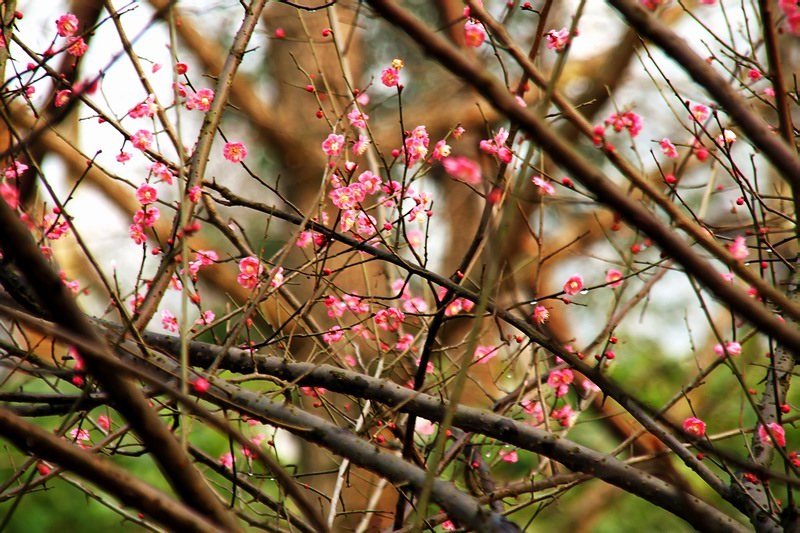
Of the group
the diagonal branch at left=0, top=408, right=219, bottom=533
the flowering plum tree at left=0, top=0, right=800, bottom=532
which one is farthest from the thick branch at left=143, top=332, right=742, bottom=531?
the diagonal branch at left=0, top=408, right=219, bottom=533

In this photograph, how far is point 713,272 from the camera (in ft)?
3.44

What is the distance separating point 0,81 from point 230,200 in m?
0.73

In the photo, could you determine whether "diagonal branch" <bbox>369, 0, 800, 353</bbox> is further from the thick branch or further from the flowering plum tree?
the thick branch

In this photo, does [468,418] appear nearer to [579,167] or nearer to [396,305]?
[579,167]

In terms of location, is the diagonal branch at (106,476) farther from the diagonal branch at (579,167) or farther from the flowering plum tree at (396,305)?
the diagonal branch at (579,167)

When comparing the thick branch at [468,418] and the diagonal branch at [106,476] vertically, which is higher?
the thick branch at [468,418]

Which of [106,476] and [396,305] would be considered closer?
[106,476]

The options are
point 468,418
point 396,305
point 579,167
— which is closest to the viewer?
point 579,167

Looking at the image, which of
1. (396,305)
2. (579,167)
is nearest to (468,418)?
(579,167)

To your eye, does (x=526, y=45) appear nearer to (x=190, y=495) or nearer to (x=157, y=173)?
(x=157, y=173)

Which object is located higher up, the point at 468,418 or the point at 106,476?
the point at 468,418

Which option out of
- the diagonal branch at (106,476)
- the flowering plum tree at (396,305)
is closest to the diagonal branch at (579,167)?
the flowering plum tree at (396,305)

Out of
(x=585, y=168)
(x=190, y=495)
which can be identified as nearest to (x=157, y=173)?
(x=190, y=495)

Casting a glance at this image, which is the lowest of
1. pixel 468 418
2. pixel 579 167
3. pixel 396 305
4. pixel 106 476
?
pixel 106 476
